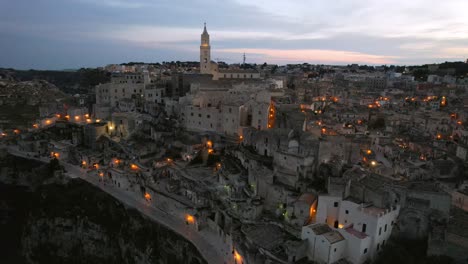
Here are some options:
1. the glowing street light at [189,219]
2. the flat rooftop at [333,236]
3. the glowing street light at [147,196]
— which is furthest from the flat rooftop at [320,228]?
the glowing street light at [147,196]

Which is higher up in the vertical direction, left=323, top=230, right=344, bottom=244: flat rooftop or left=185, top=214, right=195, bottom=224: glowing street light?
left=323, top=230, right=344, bottom=244: flat rooftop

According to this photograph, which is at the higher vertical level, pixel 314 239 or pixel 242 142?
pixel 242 142

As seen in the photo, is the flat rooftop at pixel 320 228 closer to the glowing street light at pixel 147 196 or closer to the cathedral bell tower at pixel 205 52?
the glowing street light at pixel 147 196

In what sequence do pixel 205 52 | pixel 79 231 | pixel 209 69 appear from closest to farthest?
1. pixel 79 231
2. pixel 205 52
3. pixel 209 69

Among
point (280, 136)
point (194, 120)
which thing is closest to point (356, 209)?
point (280, 136)

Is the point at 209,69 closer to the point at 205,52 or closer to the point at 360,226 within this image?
the point at 205,52

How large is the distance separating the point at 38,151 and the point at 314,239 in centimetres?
3680

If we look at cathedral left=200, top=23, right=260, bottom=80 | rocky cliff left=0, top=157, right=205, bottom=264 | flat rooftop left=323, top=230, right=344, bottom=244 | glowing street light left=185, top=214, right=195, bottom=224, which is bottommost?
rocky cliff left=0, top=157, right=205, bottom=264

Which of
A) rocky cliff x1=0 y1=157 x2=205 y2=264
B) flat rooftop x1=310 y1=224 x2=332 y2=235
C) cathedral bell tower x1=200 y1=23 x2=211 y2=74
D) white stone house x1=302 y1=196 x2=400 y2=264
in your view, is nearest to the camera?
white stone house x1=302 y1=196 x2=400 y2=264

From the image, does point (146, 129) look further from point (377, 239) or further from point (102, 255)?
point (377, 239)

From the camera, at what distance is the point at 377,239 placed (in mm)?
18938

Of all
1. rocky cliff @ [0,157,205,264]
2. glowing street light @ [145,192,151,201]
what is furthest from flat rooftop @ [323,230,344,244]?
glowing street light @ [145,192,151,201]

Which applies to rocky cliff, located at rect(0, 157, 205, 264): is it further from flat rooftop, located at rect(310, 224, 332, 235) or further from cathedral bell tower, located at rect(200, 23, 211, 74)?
cathedral bell tower, located at rect(200, 23, 211, 74)

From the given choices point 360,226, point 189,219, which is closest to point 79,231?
point 189,219
